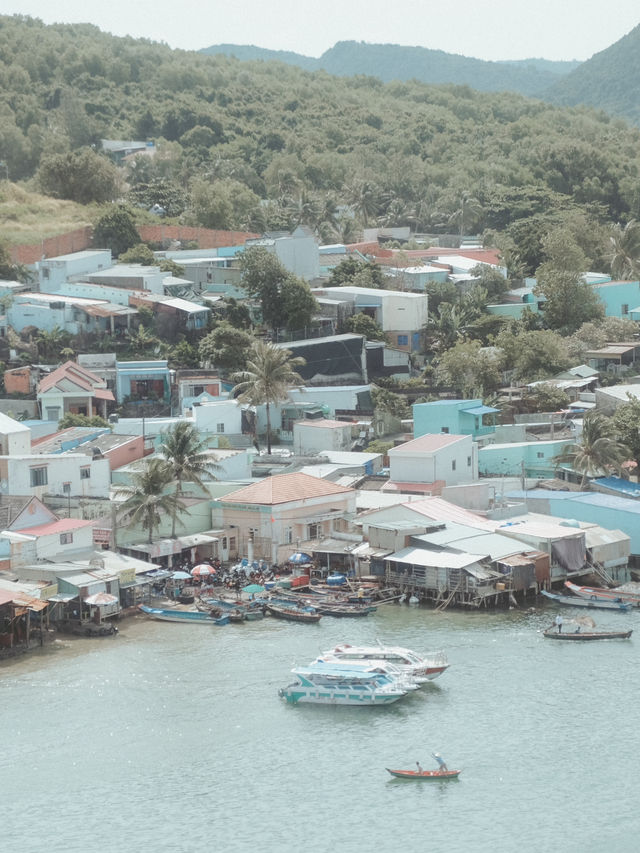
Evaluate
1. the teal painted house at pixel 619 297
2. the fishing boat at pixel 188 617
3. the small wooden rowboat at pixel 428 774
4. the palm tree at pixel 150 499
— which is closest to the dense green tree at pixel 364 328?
the teal painted house at pixel 619 297

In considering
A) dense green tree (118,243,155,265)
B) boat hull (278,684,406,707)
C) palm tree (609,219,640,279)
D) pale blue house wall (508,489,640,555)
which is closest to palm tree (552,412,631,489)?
pale blue house wall (508,489,640,555)

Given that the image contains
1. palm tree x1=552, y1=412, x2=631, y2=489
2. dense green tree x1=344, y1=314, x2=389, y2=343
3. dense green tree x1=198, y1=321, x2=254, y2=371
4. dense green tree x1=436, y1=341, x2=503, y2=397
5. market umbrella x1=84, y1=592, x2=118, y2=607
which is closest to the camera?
market umbrella x1=84, y1=592, x2=118, y2=607

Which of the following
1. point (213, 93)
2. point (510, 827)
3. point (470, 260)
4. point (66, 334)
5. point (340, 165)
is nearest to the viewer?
point (510, 827)

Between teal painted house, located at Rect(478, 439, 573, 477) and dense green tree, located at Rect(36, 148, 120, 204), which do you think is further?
dense green tree, located at Rect(36, 148, 120, 204)

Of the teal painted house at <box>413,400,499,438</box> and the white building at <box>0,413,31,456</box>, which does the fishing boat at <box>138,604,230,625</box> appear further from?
the teal painted house at <box>413,400,499,438</box>

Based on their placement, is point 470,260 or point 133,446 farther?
point 470,260

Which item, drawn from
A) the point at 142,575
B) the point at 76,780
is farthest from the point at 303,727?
the point at 142,575

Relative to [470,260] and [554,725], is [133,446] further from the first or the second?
[470,260]
